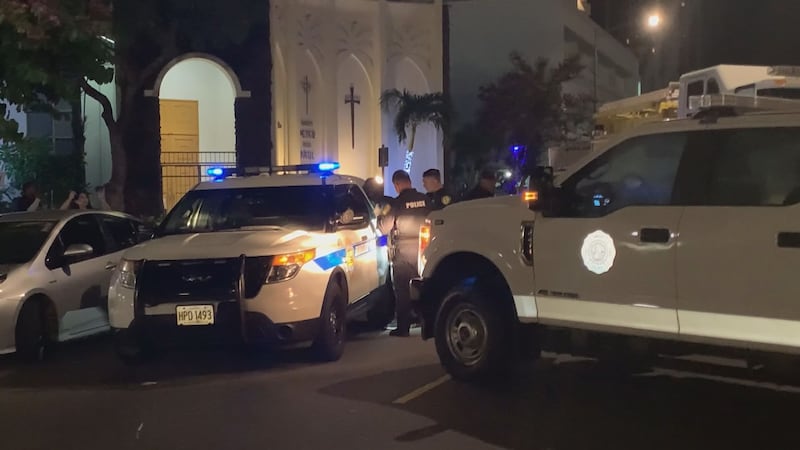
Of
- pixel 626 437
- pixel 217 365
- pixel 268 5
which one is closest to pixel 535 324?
pixel 626 437

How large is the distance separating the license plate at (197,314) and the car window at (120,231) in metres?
2.78

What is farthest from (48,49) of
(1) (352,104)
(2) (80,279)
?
(1) (352,104)

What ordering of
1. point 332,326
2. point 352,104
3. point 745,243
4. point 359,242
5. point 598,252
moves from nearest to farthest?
1. point 745,243
2. point 598,252
3. point 332,326
4. point 359,242
5. point 352,104

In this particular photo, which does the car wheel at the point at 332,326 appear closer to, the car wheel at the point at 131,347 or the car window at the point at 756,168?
the car wheel at the point at 131,347

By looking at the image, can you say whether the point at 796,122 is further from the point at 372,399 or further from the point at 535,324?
the point at 372,399

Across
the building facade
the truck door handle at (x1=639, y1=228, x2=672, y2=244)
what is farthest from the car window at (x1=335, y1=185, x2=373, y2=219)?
the building facade

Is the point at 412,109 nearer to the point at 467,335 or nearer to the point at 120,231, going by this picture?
the point at 120,231

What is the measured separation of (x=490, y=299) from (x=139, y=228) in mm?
5382

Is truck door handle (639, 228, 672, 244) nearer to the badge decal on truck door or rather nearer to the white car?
the badge decal on truck door

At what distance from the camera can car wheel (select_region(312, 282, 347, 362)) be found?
7668 mm

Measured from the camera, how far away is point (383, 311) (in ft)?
33.0

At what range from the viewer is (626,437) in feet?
18.4

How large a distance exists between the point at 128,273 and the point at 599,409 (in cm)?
429

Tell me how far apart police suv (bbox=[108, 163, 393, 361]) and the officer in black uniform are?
0.62m
